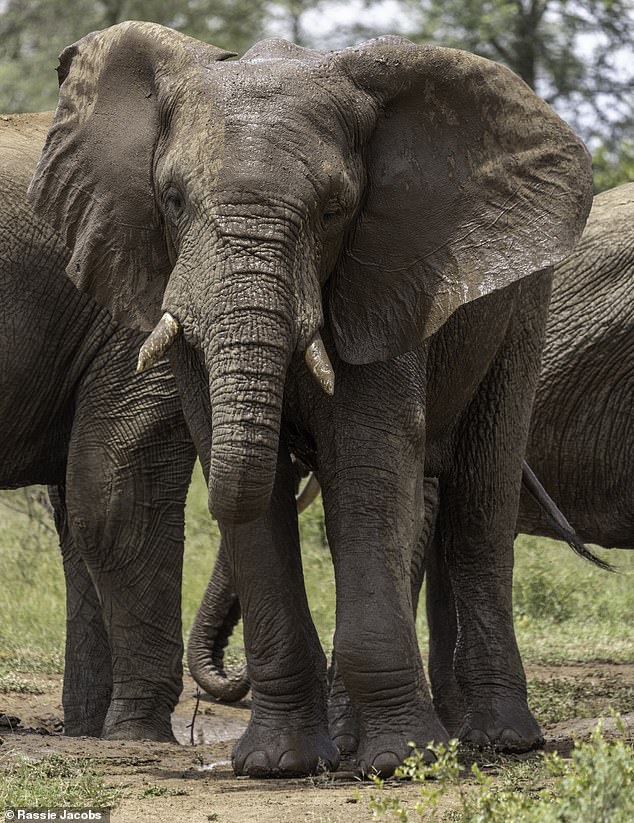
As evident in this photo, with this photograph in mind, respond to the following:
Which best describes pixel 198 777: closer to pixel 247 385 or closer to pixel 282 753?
pixel 282 753

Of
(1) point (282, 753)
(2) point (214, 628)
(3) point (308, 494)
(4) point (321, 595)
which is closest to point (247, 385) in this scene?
(1) point (282, 753)

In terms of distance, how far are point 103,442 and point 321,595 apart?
14.1 feet

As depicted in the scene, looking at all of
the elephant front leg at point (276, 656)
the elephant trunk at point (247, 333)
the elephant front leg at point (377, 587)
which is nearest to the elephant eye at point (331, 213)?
the elephant trunk at point (247, 333)

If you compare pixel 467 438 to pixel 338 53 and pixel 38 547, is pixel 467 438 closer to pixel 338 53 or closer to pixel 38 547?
pixel 338 53

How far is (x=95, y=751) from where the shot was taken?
561cm

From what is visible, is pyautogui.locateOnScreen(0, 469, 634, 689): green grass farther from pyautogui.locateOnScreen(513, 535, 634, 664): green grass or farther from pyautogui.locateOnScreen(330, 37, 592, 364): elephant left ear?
pyautogui.locateOnScreen(330, 37, 592, 364): elephant left ear

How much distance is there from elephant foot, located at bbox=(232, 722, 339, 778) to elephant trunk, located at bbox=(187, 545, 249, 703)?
2658 millimetres

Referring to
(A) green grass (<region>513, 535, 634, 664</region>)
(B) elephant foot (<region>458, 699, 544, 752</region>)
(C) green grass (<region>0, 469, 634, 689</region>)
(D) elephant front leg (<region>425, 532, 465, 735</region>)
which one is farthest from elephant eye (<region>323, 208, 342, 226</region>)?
(A) green grass (<region>513, 535, 634, 664</region>)

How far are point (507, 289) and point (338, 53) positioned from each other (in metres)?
1.15

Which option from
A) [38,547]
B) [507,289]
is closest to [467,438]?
[507,289]

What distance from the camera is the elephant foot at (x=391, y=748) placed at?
4.97m

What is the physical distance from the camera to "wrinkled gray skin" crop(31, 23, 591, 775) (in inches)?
183

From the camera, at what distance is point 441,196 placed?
207 inches

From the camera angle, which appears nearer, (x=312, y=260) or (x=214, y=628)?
(x=312, y=260)
